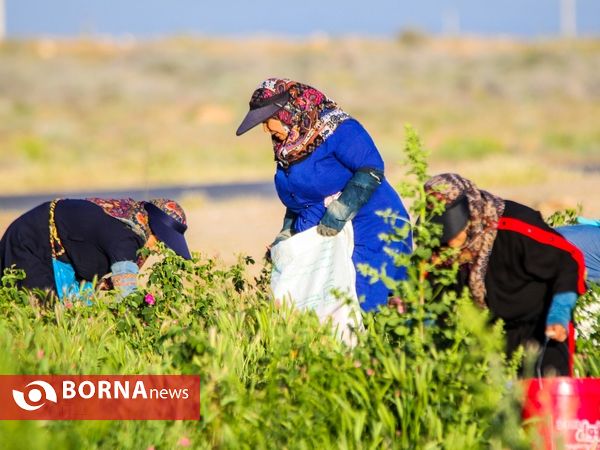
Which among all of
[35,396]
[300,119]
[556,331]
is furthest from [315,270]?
[35,396]

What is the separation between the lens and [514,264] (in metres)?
5.02

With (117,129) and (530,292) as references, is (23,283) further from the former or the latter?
(117,129)

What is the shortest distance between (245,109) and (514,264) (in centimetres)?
4215

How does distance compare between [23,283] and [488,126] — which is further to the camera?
[488,126]

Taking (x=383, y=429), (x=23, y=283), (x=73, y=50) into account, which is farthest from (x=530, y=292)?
(x=73, y=50)

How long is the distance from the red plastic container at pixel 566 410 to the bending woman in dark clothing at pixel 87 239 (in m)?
2.66

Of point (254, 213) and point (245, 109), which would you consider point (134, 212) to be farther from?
point (245, 109)

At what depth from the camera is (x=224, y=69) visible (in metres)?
61.9

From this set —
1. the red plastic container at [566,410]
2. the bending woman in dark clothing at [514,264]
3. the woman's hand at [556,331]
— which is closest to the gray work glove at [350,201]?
the bending woman in dark clothing at [514,264]

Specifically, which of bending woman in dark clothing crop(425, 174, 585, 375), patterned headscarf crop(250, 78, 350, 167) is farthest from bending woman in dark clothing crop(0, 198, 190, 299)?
bending woman in dark clothing crop(425, 174, 585, 375)

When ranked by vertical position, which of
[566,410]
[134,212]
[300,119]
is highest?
[300,119]

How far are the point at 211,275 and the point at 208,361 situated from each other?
1638mm

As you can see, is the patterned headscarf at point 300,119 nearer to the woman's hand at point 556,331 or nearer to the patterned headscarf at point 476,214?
the patterned headscarf at point 476,214

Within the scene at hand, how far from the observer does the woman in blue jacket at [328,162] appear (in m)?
5.95
